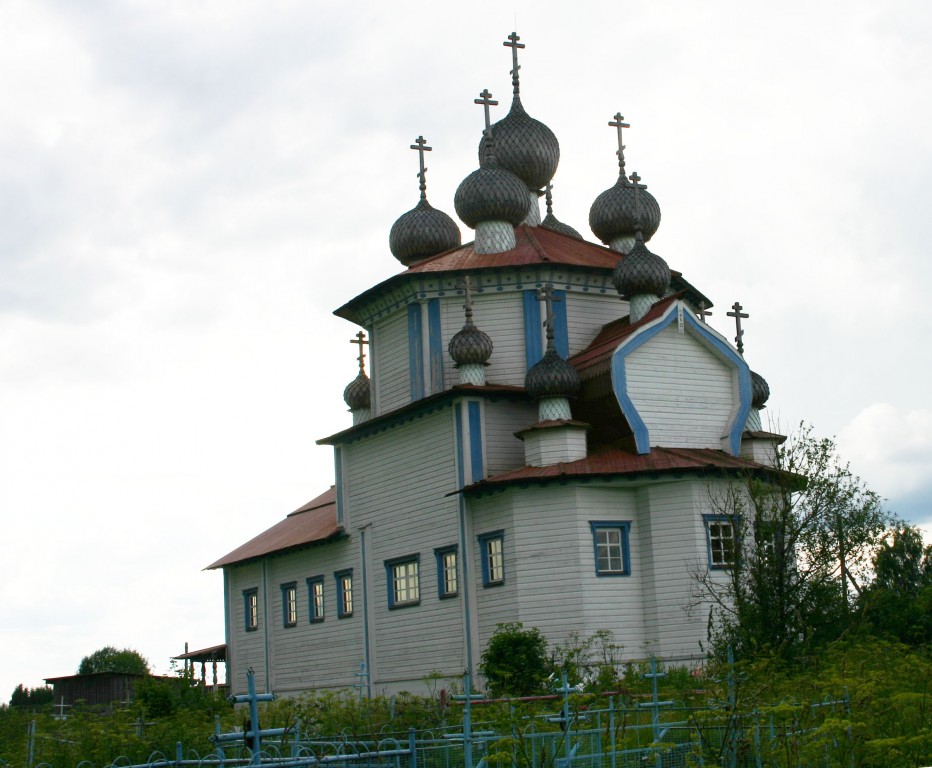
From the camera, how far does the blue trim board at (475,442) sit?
23.1 m

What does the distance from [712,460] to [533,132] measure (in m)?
10.1

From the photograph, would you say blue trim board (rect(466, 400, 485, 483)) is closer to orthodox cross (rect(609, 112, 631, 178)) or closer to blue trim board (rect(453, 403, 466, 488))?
blue trim board (rect(453, 403, 466, 488))

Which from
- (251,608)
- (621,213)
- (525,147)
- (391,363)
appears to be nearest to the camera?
(391,363)

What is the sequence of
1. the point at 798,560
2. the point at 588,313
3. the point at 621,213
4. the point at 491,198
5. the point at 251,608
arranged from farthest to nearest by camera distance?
the point at 251,608, the point at 621,213, the point at 491,198, the point at 588,313, the point at 798,560

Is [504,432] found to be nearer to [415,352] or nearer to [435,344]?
[435,344]

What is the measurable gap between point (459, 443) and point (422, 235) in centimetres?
638

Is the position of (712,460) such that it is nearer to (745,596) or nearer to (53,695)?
(745,596)

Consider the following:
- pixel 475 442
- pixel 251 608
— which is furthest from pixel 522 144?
pixel 251 608

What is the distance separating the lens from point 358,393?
28.3 meters

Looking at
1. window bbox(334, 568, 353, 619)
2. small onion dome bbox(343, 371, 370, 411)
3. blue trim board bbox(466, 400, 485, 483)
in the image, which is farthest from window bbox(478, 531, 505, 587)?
small onion dome bbox(343, 371, 370, 411)

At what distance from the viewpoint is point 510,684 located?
803 inches

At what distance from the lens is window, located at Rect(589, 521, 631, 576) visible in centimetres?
2169

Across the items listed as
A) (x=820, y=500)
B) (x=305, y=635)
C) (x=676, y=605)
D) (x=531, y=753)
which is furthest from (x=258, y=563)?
(x=531, y=753)

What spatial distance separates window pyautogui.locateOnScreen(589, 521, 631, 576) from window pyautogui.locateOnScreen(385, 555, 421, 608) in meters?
4.04
